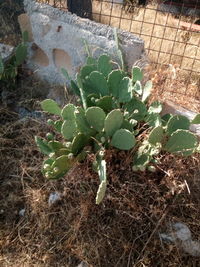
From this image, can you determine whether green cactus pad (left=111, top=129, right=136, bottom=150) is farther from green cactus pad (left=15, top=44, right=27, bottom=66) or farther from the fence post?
the fence post

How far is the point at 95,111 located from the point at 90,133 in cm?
16

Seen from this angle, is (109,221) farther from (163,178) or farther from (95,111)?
(95,111)

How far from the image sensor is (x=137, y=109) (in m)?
1.88

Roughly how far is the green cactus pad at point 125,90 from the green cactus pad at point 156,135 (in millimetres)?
299

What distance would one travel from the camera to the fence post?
3068 mm

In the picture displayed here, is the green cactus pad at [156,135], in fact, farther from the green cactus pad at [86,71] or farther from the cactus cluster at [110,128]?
the green cactus pad at [86,71]

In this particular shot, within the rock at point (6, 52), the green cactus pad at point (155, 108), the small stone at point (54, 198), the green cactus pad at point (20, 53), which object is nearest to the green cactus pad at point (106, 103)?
the green cactus pad at point (155, 108)

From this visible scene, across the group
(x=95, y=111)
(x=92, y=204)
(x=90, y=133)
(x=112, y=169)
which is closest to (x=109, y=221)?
(x=92, y=204)

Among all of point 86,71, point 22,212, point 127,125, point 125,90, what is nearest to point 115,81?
point 125,90

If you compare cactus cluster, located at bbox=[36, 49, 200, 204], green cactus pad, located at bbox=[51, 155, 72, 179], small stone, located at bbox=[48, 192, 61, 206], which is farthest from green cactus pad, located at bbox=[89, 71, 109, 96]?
small stone, located at bbox=[48, 192, 61, 206]

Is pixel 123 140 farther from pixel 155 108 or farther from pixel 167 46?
pixel 167 46

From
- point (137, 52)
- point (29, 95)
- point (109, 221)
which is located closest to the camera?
point (109, 221)

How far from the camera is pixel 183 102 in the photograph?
7.66ft

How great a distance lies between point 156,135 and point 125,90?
35cm
